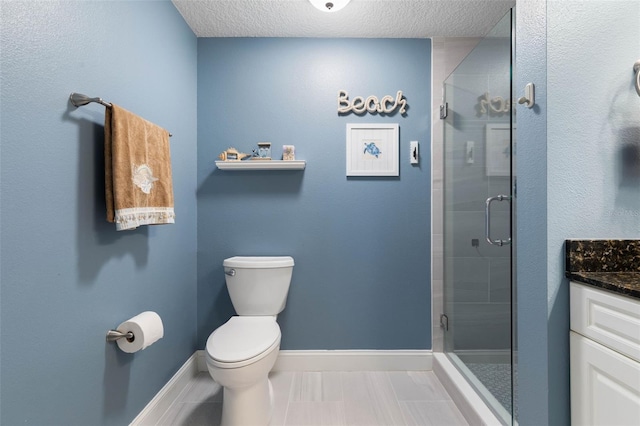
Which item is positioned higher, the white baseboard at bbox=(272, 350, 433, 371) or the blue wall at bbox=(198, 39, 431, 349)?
the blue wall at bbox=(198, 39, 431, 349)

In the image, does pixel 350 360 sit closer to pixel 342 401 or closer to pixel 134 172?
pixel 342 401

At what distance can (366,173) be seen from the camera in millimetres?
2207

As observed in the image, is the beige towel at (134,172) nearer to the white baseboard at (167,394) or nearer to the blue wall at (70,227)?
the blue wall at (70,227)

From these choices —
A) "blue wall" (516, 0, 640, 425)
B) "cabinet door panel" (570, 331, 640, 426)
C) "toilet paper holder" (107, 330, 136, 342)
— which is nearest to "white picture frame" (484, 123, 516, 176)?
"blue wall" (516, 0, 640, 425)

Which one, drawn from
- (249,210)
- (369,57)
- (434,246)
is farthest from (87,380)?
(369,57)

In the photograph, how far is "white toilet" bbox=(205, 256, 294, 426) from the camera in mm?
1445

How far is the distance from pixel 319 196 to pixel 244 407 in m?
1.32

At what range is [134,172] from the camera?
1.29 metres

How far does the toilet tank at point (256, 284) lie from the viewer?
2016 mm

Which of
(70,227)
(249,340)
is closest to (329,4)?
(70,227)

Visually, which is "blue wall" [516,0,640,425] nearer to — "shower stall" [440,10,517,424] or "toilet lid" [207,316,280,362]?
"shower stall" [440,10,517,424]

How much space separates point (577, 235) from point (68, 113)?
1801mm

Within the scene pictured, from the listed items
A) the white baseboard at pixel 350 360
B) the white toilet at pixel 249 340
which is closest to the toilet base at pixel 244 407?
the white toilet at pixel 249 340

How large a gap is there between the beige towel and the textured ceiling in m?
0.97
